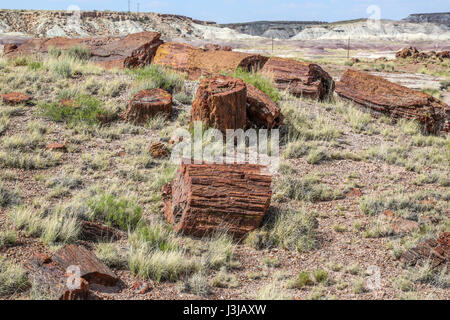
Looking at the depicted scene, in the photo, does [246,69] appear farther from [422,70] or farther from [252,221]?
[422,70]

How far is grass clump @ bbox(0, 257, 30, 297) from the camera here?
4.05m

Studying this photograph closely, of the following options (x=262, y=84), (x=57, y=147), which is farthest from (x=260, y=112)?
(x=57, y=147)

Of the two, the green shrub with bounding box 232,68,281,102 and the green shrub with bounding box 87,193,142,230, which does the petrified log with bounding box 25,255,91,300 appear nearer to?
the green shrub with bounding box 87,193,142,230

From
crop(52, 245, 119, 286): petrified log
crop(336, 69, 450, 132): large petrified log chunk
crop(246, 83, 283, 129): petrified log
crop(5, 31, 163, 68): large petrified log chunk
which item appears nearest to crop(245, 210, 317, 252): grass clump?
crop(52, 245, 119, 286): petrified log

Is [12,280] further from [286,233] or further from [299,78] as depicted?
[299,78]

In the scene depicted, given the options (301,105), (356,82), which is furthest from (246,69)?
(356,82)

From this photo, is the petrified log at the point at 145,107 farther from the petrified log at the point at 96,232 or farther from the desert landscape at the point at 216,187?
the petrified log at the point at 96,232

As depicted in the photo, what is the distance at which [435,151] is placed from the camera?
861 centimetres

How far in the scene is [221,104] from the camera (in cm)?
786

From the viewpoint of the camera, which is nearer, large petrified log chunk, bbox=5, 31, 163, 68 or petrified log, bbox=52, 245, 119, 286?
petrified log, bbox=52, 245, 119, 286

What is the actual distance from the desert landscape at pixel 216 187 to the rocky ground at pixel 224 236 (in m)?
0.02

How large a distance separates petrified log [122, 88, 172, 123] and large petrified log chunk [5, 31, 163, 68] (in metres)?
3.93

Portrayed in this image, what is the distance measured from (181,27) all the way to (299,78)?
75.7m

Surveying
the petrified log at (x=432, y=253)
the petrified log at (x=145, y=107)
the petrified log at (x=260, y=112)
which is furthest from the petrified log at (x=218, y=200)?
the petrified log at (x=145, y=107)
